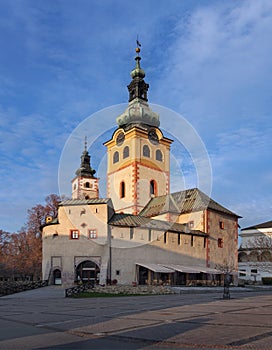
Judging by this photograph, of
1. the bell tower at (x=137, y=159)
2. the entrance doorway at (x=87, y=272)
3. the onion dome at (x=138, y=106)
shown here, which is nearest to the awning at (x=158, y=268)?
the entrance doorway at (x=87, y=272)

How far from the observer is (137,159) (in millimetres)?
62438

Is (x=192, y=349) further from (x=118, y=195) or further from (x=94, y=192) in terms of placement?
(x=94, y=192)

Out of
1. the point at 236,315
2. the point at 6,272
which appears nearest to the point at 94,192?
the point at 6,272

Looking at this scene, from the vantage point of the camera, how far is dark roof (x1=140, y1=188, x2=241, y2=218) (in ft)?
180

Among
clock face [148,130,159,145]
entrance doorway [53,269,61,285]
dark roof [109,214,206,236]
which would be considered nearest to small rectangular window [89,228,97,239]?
dark roof [109,214,206,236]

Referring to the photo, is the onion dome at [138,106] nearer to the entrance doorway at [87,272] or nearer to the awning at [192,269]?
the awning at [192,269]

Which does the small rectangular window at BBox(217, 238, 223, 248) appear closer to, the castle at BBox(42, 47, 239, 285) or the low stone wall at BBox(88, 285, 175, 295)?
the castle at BBox(42, 47, 239, 285)

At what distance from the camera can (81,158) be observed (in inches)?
3029

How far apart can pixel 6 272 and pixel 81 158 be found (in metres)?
22.7

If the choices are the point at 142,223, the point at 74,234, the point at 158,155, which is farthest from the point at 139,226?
the point at 158,155

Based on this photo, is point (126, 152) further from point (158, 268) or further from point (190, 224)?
point (158, 268)

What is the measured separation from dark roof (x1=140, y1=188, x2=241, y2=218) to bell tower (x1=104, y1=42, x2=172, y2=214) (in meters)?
2.61

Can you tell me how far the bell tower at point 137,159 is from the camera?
6191 cm

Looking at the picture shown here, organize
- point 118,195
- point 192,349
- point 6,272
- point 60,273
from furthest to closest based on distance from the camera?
point 6,272
point 118,195
point 60,273
point 192,349
